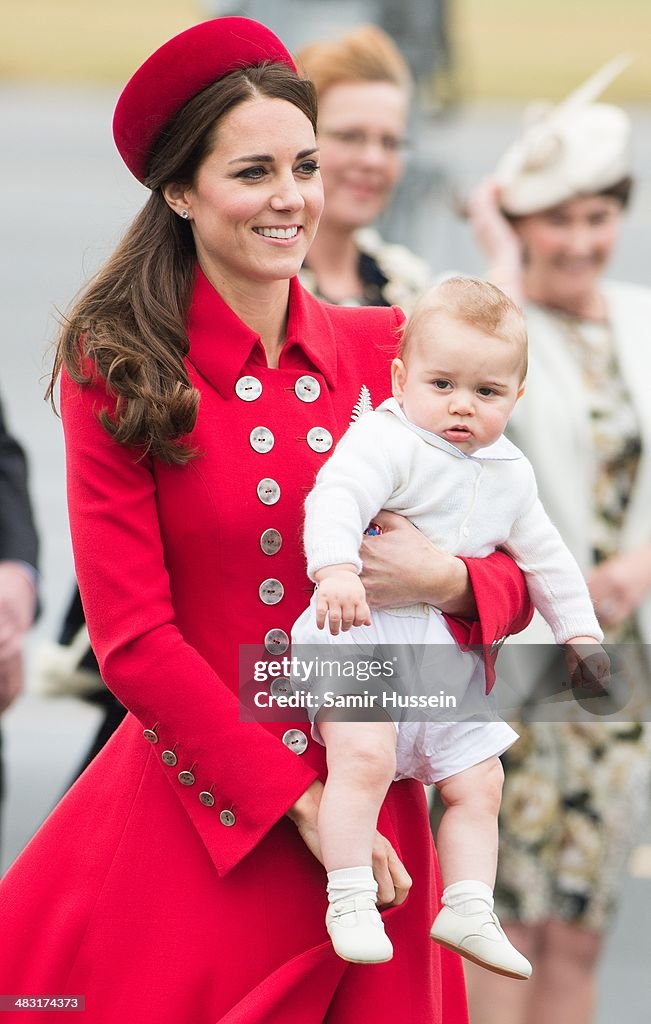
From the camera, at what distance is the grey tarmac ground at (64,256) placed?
5.80m

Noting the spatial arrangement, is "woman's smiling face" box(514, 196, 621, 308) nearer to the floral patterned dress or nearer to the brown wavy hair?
the floral patterned dress

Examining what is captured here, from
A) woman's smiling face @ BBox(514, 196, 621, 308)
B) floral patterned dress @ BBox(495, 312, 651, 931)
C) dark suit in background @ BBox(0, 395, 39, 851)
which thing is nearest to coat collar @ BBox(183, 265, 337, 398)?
dark suit in background @ BBox(0, 395, 39, 851)

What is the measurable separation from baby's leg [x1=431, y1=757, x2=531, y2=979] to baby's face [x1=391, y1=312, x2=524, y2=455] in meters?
0.49

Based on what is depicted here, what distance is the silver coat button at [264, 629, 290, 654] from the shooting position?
104 inches

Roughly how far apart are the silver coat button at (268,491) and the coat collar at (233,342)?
0.49ft

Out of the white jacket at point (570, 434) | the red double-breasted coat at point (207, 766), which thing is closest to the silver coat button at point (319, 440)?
the red double-breasted coat at point (207, 766)

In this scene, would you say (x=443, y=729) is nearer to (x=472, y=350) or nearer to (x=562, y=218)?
(x=472, y=350)

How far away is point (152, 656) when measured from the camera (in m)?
2.52

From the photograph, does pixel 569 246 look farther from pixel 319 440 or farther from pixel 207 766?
pixel 207 766

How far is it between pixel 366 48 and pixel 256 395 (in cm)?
254

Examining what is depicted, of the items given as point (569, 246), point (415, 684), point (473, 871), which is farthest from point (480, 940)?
point (569, 246)

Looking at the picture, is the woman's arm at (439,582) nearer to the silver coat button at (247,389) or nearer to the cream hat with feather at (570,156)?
the silver coat button at (247,389)

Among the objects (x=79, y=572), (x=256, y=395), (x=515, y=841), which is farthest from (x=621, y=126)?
(x=79, y=572)

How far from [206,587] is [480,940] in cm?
64
